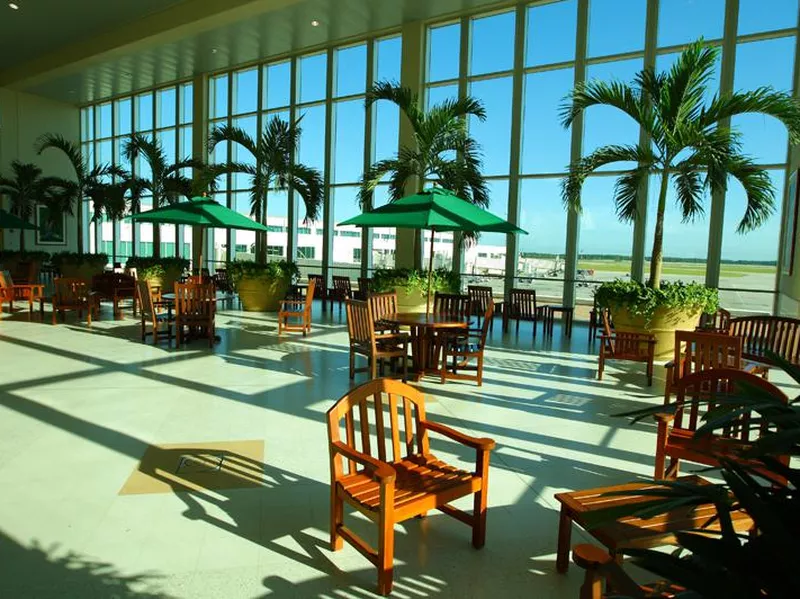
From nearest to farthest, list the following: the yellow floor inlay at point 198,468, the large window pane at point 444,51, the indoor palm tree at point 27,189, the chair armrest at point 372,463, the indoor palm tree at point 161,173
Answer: the chair armrest at point 372,463 → the yellow floor inlay at point 198,468 → the large window pane at point 444,51 → the indoor palm tree at point 161,173 → the indoor palm tree at point 27,189

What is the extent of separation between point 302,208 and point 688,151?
10995 millimetres

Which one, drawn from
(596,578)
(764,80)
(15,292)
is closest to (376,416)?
(596,578)

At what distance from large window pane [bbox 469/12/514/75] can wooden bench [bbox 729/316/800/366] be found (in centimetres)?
849

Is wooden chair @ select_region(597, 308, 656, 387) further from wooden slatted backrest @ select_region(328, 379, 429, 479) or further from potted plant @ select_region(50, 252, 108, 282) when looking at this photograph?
potted plant @ select_region(50, 252, 108, 282)

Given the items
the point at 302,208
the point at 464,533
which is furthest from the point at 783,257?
the point at 302,208

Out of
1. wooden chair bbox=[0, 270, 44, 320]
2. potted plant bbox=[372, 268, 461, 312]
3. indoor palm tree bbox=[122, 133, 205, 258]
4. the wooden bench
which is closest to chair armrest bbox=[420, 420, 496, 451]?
the wooden bench

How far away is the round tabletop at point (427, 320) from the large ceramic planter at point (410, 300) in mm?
3697

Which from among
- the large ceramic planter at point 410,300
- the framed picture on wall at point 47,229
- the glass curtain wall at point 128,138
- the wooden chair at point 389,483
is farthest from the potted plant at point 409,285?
the framed picture on wall at point 47,229

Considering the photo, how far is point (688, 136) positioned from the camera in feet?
24.5

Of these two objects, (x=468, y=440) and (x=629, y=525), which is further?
(x=468, y=440)

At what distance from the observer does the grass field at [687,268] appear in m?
10.3

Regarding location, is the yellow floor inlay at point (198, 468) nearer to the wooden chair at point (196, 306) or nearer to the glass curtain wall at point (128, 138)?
the wooden chair at point (196, 306)

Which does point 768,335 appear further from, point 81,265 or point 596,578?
point 81,265

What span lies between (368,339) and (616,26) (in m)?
9.13
